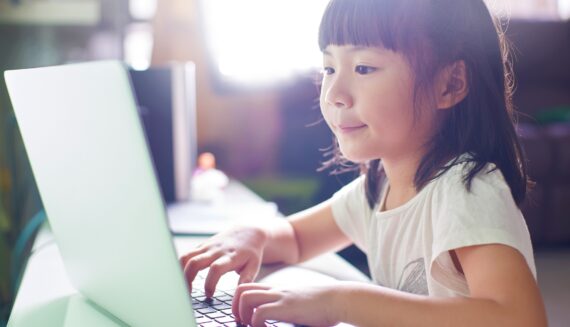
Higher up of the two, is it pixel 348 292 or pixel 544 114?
pixel 544 114

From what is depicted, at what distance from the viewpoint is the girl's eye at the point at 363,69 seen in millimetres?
664

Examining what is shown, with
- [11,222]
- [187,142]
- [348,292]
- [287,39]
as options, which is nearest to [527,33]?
[287,39]

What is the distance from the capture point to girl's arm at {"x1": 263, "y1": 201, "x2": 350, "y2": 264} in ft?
2.73

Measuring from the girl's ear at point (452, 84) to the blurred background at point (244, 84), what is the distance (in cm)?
129

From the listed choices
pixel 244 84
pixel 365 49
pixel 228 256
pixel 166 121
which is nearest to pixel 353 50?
pixel 365 49

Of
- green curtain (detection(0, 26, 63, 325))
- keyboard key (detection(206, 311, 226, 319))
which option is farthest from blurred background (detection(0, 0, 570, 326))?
keyboard key (detection(206, 311, 226, 319))

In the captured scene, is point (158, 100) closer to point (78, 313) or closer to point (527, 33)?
point (78, 313)

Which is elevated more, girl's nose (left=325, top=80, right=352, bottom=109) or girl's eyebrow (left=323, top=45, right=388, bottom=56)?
girl's eyebrow (left=323, top=45, right=388, bottom=56)

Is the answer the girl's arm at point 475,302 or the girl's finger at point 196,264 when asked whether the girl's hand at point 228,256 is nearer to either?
the girl's finger at point 196,264

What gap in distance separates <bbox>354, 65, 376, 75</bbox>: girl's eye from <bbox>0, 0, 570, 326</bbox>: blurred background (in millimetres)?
1317

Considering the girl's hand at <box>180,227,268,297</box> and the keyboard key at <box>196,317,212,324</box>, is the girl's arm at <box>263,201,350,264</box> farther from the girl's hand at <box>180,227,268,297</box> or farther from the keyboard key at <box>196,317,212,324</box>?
the keyboard key at <box>196,317,212,324</box>

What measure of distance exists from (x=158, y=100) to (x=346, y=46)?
2.54 feet

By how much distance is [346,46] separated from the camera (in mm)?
678

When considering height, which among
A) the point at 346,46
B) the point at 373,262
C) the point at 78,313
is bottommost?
the point at 78,313
